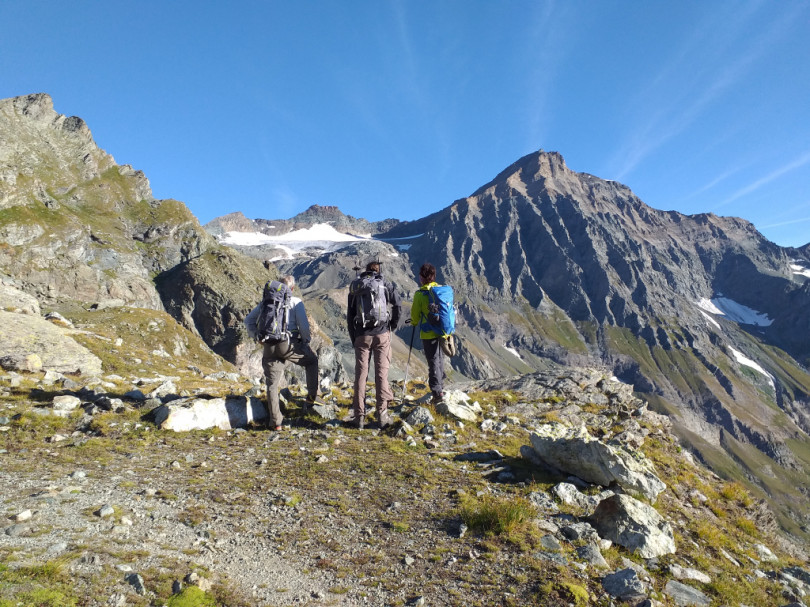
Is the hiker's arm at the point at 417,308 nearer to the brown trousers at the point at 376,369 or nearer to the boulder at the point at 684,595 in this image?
the brown trousers at the point at 376,369

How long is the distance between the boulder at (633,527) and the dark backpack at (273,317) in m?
8.10

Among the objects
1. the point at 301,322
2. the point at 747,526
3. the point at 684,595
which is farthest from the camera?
the point at 301,322

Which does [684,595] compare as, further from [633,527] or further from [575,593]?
[575,593]

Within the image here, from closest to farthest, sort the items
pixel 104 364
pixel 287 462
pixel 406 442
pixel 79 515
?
pixel 79 515, pixel 287 462, pixel 406 442, pixel 104 364

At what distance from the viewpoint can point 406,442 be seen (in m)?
10.2

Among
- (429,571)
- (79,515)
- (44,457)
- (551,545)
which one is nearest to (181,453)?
(44,457)

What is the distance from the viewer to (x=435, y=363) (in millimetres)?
12953

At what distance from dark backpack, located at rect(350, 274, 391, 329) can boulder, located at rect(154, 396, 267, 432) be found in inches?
159

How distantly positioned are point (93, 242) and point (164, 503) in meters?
125

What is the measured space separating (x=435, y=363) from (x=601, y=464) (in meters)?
5.81

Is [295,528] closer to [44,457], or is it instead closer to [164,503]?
[164,503]

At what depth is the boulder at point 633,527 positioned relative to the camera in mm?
6062

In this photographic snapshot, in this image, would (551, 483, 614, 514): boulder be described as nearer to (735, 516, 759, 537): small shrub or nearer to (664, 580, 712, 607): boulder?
(664, 580, 712, 607): boulder

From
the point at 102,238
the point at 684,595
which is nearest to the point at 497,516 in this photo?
the point at 684,595
